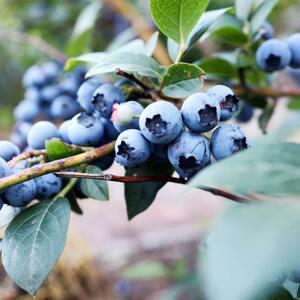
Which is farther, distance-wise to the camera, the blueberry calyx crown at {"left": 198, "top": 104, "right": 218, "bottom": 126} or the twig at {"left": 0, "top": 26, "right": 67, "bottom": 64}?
the twig at {"left": 0, "top": 26, "right": 67, "bottom": 64}

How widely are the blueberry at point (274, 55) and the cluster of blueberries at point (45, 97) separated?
0.39m

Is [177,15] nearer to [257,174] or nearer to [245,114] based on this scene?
[257,174]

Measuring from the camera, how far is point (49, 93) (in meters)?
1.14

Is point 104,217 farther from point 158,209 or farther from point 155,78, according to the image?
point 155,78

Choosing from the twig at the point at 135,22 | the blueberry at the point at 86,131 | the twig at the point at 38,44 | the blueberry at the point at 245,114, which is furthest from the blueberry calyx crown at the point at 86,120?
the twig at the point at 135,22

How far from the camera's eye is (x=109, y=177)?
56 cm

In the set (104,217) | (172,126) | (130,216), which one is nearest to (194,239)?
(104,217)

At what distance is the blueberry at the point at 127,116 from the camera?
0.56 m

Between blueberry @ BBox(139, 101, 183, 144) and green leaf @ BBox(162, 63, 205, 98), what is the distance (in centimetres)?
8

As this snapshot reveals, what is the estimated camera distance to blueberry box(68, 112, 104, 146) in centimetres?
A: 61

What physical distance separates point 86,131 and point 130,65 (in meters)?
0.10

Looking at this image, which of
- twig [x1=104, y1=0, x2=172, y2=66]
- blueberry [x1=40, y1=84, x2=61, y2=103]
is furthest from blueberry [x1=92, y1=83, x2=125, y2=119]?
twig [x1=104, y1=0, x2=172, y2=66]

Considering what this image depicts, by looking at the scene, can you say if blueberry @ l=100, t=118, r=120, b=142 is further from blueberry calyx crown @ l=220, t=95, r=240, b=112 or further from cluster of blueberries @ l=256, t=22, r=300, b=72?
cluster of blueberries @ l=256, t=22, r=300, b=72

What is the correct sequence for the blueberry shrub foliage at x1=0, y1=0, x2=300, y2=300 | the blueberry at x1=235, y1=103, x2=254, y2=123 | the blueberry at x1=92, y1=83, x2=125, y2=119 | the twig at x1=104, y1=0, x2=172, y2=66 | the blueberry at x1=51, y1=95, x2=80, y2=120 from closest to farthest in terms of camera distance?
the blueberry shrub foliage at x1=0, y1=0, x2=300, y2=300
the blueberry at x1=92, y1=83, x2=125, y2=119
the blueberry at x1=51, y1=95, x2=80, y2=120
the blueberry at x1=235, y1=103, x2=254, y2=123
the twig at x1=104, y1=0, x2=172, y2=66
